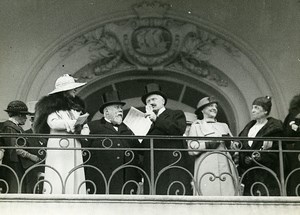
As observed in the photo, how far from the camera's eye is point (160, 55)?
15352 millimetres

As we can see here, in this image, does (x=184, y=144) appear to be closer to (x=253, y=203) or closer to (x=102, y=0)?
(x=253, y=203)

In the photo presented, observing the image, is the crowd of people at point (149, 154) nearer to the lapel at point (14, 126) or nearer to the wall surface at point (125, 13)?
the lapel at point (14, 126)

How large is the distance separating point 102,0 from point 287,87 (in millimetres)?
3358

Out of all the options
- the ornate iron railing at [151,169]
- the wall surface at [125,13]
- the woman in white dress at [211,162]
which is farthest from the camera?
the wall surface at [125,13]

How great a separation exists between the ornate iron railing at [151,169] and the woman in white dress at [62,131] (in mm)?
12

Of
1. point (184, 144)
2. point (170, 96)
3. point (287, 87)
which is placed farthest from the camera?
point (170, 96)

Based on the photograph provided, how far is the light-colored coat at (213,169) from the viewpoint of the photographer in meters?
11.2

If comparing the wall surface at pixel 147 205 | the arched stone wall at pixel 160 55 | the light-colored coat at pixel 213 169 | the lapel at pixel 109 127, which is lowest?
the wall surface at pixel 147 205

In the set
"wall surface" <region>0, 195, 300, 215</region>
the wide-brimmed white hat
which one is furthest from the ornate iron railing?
the wide-brimmed white hat

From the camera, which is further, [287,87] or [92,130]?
[287,87]

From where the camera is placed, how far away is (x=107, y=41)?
15.2 meters

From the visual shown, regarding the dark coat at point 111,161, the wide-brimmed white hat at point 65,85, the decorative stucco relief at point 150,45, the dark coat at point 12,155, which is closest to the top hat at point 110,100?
the dark coat at point 111,161

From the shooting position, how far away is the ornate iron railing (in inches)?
438

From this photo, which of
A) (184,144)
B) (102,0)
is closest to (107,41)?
(102,0)
